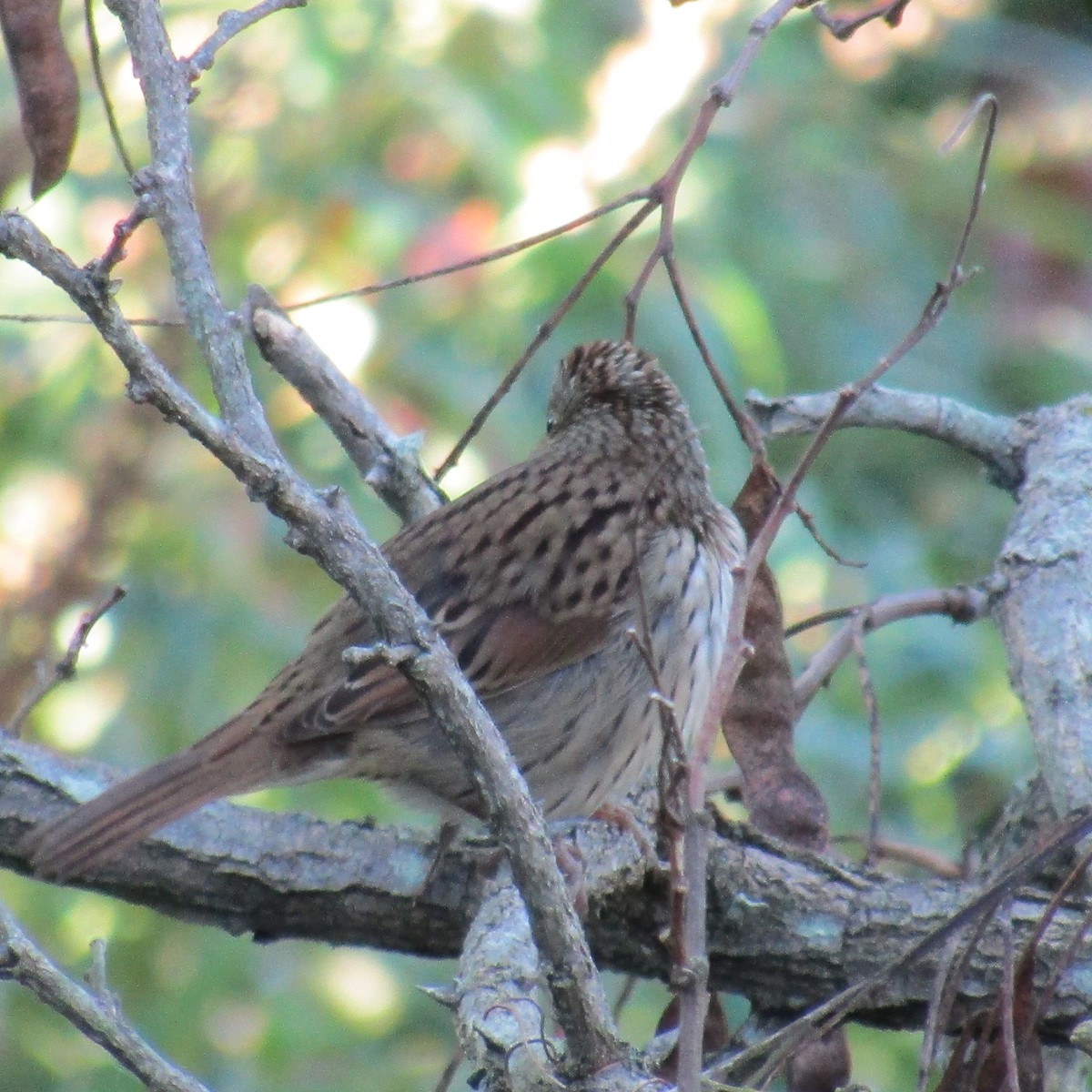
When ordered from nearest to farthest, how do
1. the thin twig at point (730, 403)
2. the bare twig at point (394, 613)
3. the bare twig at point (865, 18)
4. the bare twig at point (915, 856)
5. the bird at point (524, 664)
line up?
the bare twig at point (394, 613) → the thin twig at point (730, 403) → the bare twig at point (865, 18) → the bird at point (524, 664) → the bare twig at point (915, 856)

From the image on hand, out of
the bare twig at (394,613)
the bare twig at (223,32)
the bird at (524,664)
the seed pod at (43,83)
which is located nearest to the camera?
the bare twig at (394,613)

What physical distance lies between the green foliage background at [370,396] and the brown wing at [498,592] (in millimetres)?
964

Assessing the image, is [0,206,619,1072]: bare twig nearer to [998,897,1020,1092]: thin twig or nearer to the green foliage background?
[998,897,1020,1092]: thin twig

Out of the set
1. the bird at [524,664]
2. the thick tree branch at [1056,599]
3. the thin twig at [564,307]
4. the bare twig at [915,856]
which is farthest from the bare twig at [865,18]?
the bare twig at [915,856]

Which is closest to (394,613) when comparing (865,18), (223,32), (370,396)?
(223,32)

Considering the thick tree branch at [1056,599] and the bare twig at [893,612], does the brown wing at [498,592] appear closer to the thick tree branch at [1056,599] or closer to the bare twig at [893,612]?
the bare twig at [893,612]

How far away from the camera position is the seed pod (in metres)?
2.48

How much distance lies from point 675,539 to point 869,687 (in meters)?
0.57

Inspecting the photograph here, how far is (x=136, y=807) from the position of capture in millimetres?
3006

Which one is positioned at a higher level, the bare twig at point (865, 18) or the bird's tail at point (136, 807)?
the bare twig at point (865, 18)

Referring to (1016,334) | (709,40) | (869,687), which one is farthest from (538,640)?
(1016,334)

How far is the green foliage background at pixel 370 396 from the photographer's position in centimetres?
443

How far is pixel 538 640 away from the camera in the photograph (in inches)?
132

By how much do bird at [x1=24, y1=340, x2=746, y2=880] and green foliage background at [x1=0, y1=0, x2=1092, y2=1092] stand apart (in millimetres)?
949
